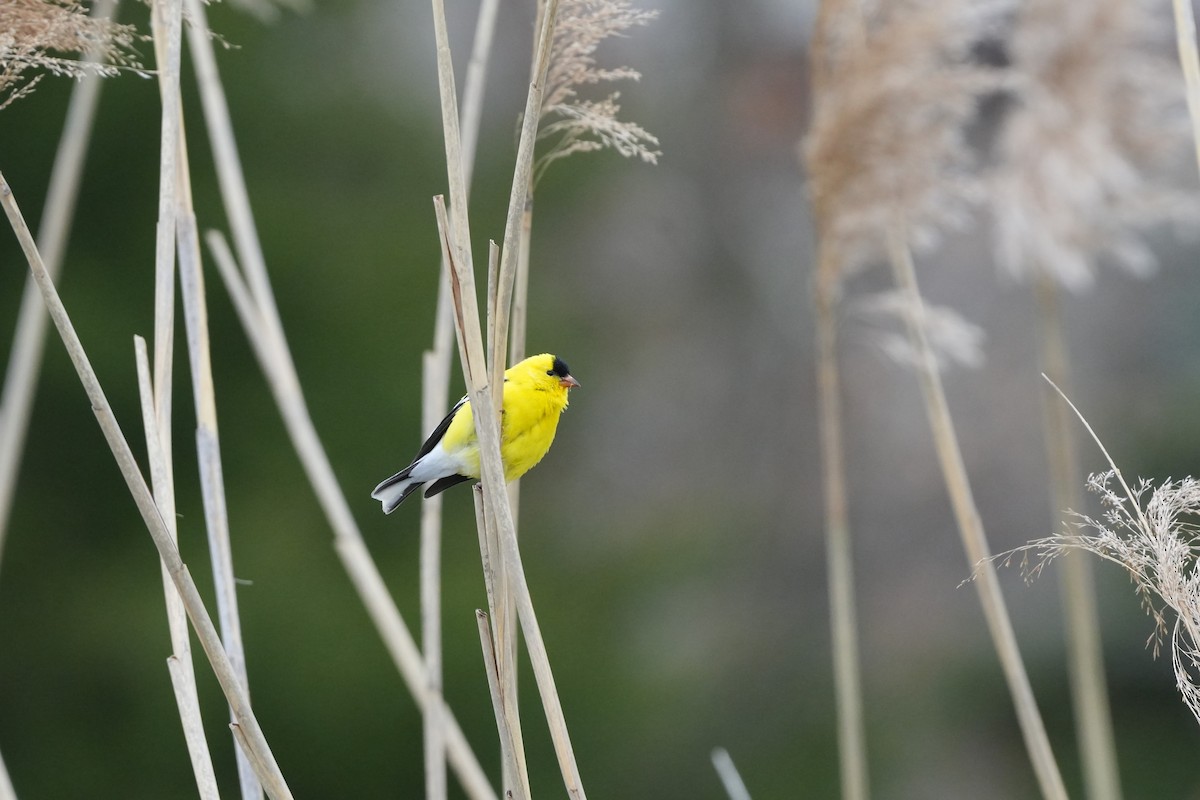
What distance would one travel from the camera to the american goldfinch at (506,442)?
1.97 meters

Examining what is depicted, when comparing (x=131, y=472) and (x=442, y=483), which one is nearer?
(x=131, y=472)

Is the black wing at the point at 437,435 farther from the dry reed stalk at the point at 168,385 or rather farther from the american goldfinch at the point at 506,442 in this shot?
the dry reed stalk at the point at 168,385

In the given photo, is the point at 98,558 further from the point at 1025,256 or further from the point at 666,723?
the point at 1025,256

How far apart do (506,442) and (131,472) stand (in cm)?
91

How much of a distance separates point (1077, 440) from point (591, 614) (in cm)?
333

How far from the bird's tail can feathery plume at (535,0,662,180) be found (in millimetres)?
723

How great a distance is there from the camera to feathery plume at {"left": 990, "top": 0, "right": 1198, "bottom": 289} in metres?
2.96

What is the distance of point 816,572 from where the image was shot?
9.31 m

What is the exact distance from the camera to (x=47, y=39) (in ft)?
4.08

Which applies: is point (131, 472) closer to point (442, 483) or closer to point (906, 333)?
point (442, 483)

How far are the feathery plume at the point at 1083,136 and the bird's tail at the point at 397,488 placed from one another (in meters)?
1.61

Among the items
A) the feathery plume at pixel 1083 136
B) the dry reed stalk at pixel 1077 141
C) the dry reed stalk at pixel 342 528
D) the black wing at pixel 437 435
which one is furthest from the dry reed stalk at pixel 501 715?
the feathery plume at pixel 1083 136

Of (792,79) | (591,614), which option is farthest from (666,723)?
(792,79)

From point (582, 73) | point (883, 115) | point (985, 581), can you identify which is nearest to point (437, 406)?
point (582, 73)
